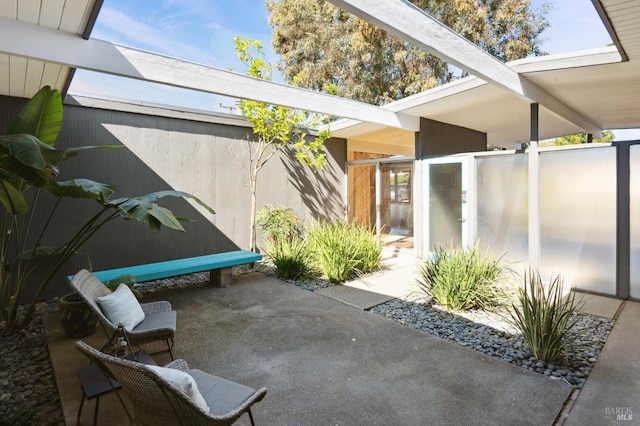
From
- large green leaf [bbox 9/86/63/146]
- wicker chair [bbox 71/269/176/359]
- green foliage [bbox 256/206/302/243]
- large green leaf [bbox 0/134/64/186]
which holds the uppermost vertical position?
large green leaf [bbox 9/86/63/146]

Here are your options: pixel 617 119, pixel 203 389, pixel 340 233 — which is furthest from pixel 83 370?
pixel 617 119

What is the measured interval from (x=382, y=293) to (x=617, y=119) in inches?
307

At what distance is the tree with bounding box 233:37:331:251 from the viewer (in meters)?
6.94

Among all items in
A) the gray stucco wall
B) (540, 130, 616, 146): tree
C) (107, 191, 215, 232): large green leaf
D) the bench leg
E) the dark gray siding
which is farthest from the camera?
(540, 130, 616, 146): tree

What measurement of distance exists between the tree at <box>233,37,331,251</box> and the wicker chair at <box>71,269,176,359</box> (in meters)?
4.14

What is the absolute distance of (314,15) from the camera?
15867 millimetres

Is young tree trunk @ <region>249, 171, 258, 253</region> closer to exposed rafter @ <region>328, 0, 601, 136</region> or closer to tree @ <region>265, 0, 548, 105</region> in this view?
exposed rafter @ <region>328, 0, 601, 136</region>

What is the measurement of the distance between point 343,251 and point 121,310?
12.9ft

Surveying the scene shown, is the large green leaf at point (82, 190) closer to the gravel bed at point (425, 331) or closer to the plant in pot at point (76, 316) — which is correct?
the plant in pot at point (76, 316)

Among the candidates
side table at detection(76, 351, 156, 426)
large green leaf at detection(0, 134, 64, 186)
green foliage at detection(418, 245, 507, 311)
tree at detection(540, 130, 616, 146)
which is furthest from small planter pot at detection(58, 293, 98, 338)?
tree at detection(540, 130, 616, 146)

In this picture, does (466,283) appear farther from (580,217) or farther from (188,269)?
(188,269)

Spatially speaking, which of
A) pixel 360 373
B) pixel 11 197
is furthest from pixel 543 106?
pixel 11 197

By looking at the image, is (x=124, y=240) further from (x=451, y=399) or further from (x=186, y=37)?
(x=186, y=37)

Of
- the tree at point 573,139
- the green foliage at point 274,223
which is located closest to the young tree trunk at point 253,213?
the green foliage at point 274,223
